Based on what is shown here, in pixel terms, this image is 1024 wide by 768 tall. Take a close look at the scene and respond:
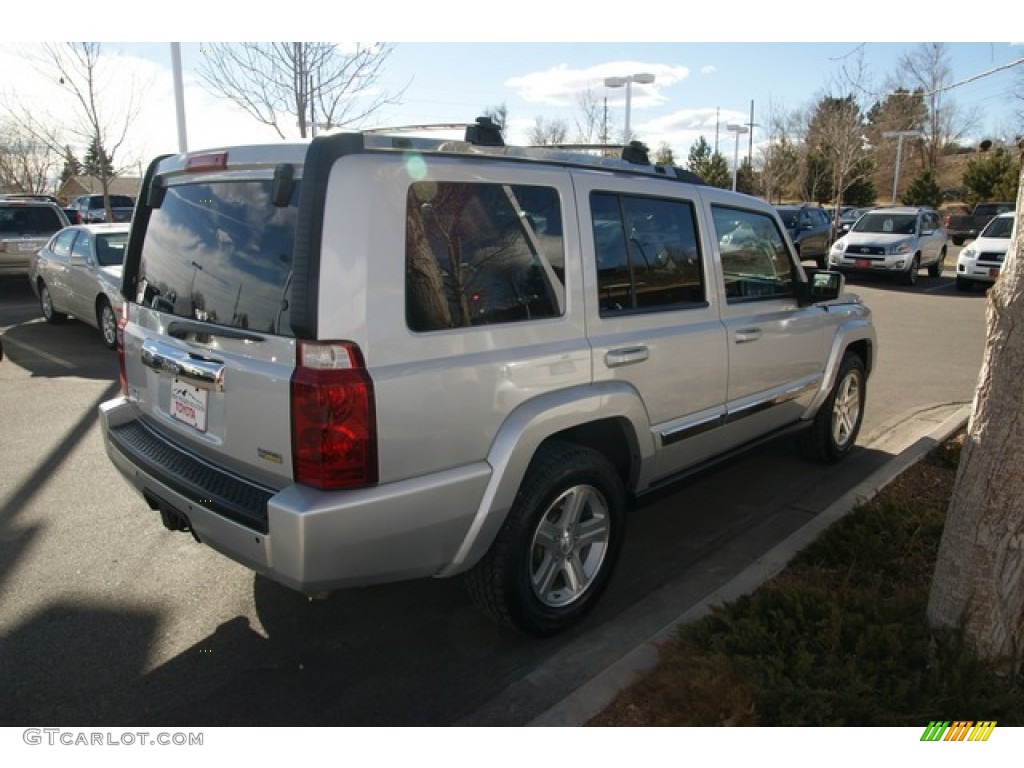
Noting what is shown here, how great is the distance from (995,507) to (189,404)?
2974mm

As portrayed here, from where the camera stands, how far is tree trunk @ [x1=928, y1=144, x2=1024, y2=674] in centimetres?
243

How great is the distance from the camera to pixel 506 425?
9.28ft

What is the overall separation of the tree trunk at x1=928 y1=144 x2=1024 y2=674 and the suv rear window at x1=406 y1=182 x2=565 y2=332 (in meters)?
1.55

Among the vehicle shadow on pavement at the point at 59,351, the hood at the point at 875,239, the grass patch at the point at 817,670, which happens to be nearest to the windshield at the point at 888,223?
the hood at the point at 875,239

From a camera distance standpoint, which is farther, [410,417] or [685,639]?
[685,639]

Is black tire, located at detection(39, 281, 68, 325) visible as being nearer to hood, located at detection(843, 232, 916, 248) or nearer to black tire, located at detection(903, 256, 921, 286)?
hood, located at detection(843, 232, 916, 248)

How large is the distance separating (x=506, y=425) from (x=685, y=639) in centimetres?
106

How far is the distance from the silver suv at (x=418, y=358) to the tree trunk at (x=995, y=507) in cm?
132

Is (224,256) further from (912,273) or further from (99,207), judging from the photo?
(99,207)

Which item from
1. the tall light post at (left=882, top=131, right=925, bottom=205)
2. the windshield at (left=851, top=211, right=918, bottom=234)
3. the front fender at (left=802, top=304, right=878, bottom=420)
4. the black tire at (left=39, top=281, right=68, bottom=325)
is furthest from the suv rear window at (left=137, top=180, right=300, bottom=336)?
the windshield at (left=851, top=211, right=918, bottom=234)

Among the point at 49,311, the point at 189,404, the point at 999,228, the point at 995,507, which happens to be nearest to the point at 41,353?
the point at 49,311

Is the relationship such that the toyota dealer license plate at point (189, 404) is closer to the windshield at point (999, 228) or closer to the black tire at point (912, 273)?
the black tire at point (912, 273)

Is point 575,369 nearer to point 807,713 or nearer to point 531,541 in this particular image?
point 531,541
